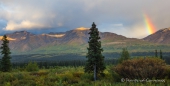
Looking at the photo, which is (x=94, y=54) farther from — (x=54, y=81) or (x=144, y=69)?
(x=144, y=69)

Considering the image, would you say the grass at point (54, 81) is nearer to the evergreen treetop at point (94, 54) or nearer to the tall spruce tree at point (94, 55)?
the tall spruce tree at point (94, 55)

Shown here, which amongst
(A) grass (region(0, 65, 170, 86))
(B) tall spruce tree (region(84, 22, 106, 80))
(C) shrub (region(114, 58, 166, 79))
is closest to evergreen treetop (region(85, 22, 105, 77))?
(B) tall spruce tree (region(84, 22, 106, 80))

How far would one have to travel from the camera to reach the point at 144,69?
1753 cm

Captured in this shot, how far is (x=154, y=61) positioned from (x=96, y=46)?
17051 mm

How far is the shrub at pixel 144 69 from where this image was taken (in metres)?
17.6

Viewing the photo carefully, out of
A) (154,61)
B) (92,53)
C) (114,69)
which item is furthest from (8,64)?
(154,61)

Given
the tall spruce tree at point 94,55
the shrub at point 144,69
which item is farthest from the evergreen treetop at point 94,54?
the shrub at point 144,69

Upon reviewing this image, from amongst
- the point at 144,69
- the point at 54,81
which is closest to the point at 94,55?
the point at 54,81

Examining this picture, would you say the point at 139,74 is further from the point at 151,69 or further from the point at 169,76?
the point at 169,76

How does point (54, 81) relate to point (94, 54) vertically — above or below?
below

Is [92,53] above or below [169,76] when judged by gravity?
above

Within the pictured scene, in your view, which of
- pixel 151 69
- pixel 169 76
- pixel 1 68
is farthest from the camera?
pixel 1 68

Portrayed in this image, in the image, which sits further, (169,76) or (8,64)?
(8,64)

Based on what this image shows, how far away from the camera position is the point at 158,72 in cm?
1803
